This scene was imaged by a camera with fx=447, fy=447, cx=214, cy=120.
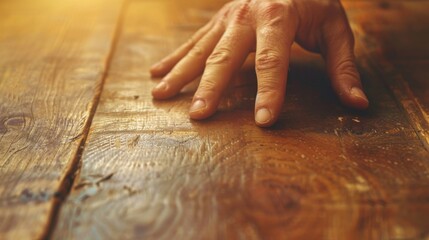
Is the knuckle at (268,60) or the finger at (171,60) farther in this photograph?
the finger at (171,60)

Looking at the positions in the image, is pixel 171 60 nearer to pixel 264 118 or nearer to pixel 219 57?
pixel 219 57

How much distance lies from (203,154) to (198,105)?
0.18 meters

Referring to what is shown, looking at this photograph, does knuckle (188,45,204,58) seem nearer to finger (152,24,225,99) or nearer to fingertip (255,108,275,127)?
finger (152,24,225,99)

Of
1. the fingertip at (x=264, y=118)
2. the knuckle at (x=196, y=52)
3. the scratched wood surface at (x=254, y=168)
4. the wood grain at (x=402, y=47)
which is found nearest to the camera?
the scratched wood surface at (x=254, y=168)

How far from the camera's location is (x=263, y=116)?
0.94 meters

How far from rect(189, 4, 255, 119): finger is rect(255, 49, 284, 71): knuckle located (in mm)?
84

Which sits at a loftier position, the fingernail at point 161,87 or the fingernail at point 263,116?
the fingernail at point 263,116

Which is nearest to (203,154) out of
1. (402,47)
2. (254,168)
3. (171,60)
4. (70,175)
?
(254,168)

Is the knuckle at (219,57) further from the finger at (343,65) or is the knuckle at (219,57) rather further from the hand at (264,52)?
the finger at (343,65)

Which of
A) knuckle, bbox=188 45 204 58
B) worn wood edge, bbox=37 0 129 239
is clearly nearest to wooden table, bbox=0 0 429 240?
worn wood edge, bbox=37 0 129 239

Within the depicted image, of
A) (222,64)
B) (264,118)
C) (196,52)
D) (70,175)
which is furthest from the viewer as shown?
(196,52)

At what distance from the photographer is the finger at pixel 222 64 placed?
100 centimetres

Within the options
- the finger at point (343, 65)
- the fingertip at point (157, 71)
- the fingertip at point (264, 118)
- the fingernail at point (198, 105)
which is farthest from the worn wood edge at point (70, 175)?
the finger at point (343, 65)

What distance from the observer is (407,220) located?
0.68m
